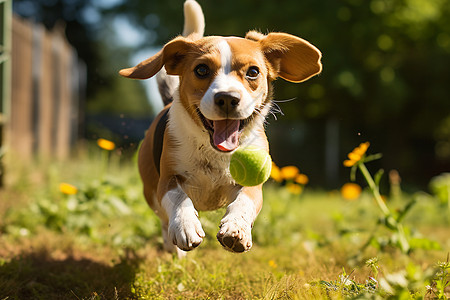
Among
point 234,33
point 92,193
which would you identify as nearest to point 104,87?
point 234,33

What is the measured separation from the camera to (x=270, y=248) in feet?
13.1

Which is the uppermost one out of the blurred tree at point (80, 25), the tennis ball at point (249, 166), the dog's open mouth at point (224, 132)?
the dog's open mouth at point (224, 132)

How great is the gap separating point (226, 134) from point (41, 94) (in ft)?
24.6

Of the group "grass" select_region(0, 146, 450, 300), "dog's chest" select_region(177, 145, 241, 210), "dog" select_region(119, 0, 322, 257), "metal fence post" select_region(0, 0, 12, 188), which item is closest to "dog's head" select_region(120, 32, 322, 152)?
"dog" select_region(119, 0, 322, 257)

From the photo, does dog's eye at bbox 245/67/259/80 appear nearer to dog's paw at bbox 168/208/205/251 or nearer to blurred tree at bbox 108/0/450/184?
dog's paw at bbox 168/208/205/251

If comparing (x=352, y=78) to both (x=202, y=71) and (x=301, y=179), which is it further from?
(x=202, y=71)

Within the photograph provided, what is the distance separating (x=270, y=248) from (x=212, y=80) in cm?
201

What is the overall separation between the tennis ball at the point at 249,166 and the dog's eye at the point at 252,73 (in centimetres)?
40

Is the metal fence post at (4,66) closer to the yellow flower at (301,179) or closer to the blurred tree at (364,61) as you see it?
the yellow flower at (301,179)

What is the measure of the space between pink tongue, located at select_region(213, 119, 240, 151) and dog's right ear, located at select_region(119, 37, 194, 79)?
19.8 inches

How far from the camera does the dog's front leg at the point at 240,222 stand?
6.89 feet

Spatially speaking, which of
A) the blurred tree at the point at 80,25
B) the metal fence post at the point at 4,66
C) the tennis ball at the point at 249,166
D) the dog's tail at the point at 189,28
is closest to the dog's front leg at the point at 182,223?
the tennis ball at the point at 249,166

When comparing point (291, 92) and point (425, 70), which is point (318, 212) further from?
point (425, 70)

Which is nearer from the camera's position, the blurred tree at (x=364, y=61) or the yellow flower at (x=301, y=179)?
the yellow flower at (x=301, y=179)
